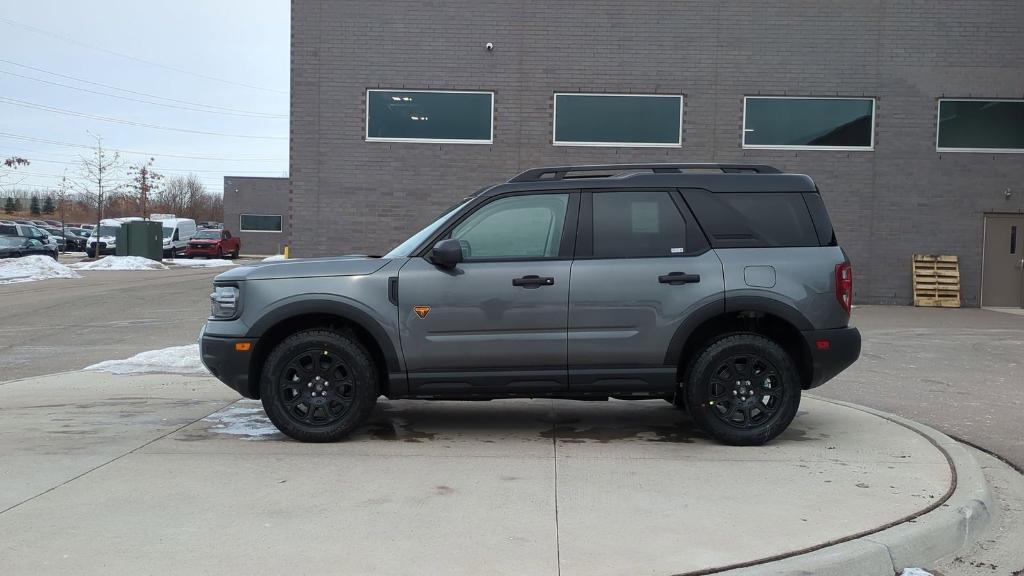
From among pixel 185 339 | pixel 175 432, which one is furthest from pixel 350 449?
pixel 185 339

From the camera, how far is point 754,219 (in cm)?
652

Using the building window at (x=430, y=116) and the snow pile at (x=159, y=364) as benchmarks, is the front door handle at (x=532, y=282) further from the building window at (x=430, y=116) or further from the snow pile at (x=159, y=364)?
the building window at (x=430, y=116)

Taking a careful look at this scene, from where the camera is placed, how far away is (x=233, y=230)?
55312mm

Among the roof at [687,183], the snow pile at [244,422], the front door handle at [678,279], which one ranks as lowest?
the snow pile at [244,422]

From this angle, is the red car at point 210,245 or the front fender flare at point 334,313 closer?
the front fender flare at point 334,313

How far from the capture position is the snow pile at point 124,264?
3400 centimetres

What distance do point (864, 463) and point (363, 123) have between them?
1428cm

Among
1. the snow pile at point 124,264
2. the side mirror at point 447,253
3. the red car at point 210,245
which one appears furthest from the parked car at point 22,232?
the side mirror at point 447,253

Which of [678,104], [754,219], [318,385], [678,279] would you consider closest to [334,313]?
[318,385]

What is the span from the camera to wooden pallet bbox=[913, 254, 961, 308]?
1812cm

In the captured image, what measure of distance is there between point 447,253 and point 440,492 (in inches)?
68.4

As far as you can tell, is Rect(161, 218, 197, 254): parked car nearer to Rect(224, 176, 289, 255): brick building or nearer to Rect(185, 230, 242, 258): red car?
Rect(185, 230, 242, 258): red car

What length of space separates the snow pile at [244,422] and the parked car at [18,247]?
29587mm

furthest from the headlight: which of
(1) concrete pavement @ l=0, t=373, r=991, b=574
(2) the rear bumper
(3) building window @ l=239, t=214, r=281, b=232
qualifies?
(3) building window @ l=239, t=214, r=281, b=232
